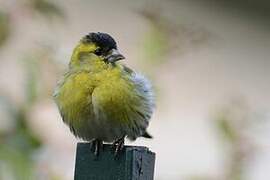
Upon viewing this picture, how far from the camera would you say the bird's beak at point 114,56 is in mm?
2617

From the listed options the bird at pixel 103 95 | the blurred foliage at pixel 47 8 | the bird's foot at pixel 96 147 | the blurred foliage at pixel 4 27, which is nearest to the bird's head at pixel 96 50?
the bird at pixel 103 95

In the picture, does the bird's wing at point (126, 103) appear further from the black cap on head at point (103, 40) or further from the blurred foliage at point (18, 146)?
the blurred foliage at point (18, 146)

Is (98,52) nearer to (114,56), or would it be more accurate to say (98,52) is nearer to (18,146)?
(114,56)

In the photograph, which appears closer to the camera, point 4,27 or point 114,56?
point 4,27

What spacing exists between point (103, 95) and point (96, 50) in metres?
0.16

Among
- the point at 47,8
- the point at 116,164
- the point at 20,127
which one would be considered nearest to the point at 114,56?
the point at 47,8

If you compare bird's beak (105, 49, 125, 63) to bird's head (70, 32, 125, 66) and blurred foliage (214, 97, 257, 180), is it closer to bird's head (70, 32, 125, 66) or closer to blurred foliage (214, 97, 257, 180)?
bird's head (70, 32, 125, 66)

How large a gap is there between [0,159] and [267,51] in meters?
3.93

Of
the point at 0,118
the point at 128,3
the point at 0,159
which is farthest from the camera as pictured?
the point at 128,3

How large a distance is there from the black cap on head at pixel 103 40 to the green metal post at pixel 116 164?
71 centimetres

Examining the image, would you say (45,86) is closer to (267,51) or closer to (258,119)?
(258,119)

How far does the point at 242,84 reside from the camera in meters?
5.93

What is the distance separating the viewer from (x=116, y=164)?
1.87 m

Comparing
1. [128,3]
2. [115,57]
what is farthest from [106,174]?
[128,3]
